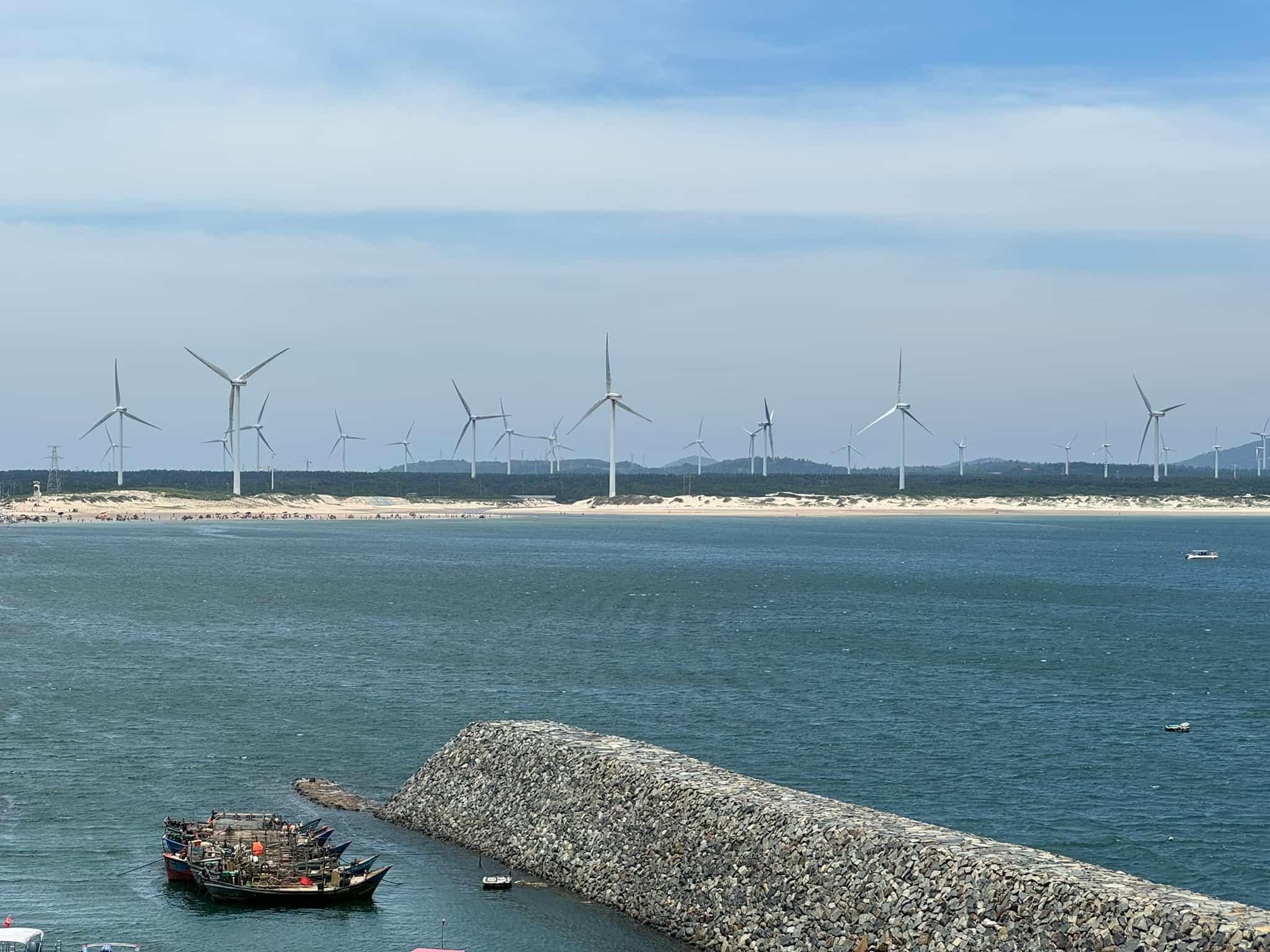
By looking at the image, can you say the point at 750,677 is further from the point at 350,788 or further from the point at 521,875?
the point at 521,875

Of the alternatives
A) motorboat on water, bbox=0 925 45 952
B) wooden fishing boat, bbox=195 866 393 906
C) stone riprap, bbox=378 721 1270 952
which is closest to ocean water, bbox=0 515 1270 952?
wooden fishing boat, bbox=195 866 393 906

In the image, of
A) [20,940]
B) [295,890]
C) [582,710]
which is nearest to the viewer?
[20,940]

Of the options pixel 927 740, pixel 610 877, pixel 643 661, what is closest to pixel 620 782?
pixel 610 877

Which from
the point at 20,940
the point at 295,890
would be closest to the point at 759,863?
the point at 295,890

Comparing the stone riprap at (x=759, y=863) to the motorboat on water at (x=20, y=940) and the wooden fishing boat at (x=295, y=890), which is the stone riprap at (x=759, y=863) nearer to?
the wooden fishing boat at (x=295, y=890)

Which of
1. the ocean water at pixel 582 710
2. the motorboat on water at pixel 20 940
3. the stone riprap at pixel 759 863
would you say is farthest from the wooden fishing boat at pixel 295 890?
the motorboat on water at pixel 20 940

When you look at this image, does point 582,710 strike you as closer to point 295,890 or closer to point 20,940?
point 295,890
